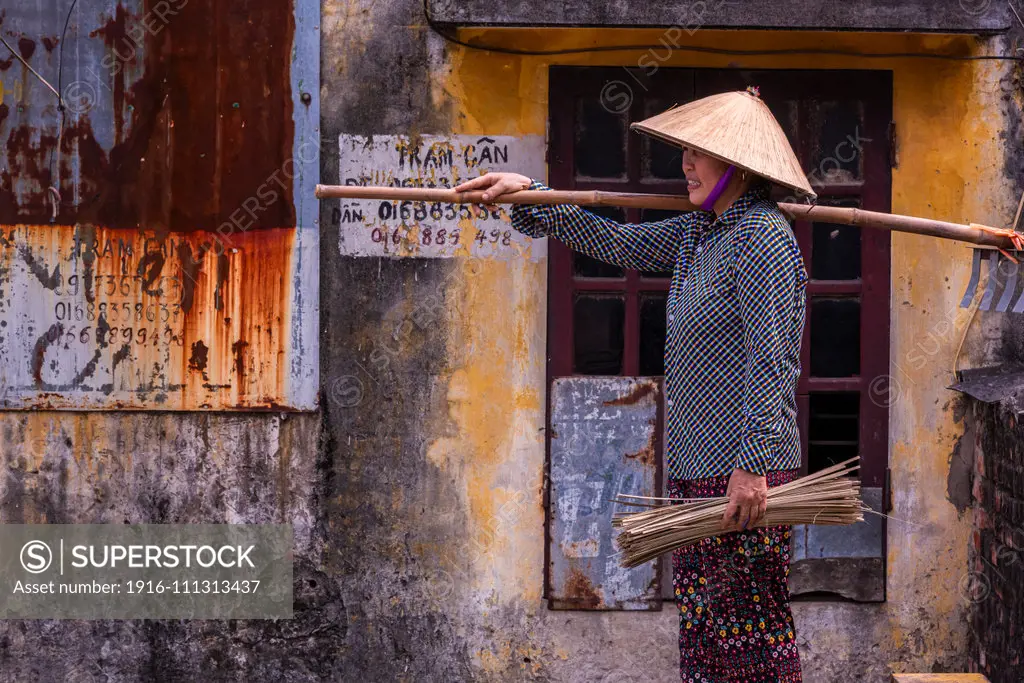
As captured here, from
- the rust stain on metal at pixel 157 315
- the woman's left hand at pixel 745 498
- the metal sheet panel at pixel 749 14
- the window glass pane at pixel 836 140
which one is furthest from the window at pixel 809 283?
the woman's left hand at pixel 745 498

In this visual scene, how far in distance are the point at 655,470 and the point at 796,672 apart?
59.3 inches

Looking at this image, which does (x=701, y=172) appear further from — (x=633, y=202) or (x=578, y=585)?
(x=578, y=585)

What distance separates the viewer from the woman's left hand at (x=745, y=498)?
10.4 feet

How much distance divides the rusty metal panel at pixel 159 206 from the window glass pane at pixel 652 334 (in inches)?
57.0

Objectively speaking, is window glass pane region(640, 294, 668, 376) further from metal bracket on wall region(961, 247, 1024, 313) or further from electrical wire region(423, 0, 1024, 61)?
metal bracket on wall region(961, 247, 1024, 313)

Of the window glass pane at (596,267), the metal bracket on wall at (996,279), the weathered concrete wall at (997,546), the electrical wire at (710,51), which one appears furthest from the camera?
the window glass pane at (596,267)

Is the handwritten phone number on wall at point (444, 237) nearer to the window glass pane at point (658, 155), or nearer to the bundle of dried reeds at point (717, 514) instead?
the window glass pane at point (658, 155)

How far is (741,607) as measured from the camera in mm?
3324

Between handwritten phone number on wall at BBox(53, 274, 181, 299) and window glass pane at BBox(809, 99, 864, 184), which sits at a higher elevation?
window glass pane at BBox(809, 99, 864, 184)

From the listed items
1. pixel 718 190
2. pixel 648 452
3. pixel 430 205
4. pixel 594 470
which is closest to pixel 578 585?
pixel 594 470

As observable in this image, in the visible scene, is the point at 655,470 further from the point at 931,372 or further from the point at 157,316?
the point at 157,316

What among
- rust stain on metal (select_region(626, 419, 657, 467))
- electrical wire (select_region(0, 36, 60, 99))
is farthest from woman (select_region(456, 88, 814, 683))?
electrical wire (select_region(0, 36, 60, 99))

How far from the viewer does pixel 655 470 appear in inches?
189

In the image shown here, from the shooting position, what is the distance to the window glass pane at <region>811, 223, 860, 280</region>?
15.9 ft
